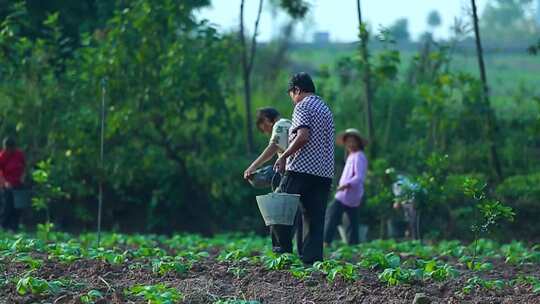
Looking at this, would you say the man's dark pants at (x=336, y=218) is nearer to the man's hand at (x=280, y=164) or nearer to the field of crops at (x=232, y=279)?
the field of crops at (x=232, y=279)

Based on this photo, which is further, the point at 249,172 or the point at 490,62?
the point at 490,62

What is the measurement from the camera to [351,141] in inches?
607

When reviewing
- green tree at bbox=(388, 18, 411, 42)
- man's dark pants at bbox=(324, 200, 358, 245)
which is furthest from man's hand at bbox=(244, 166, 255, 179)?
green tree at bbox=(388, 18, 411, 42)

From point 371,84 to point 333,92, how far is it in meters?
0.86

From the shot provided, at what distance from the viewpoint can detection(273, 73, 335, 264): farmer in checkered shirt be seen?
10766 mm

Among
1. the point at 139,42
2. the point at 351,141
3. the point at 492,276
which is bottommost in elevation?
the point at 492,276

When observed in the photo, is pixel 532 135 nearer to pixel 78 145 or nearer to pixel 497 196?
pixel 497 196

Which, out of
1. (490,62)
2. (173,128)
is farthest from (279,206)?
(490,62)

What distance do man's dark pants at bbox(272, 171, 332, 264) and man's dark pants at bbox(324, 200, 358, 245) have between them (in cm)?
450

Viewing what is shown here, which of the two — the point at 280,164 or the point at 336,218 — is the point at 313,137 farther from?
the point at 336,218

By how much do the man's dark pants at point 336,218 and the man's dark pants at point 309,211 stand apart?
4499 millimetres

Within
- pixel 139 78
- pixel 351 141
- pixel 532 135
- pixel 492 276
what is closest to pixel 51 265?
pixel 492 276

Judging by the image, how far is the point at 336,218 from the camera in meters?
15.7

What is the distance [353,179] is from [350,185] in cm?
9
